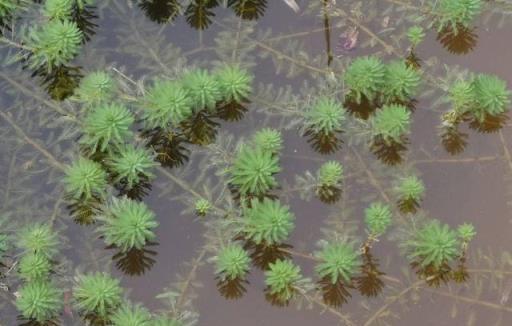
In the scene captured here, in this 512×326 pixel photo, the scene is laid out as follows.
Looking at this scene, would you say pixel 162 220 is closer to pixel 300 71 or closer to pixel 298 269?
pixel 298 269

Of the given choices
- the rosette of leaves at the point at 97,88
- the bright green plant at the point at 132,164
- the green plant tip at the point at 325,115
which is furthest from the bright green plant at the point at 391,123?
the rosette of leaves at the point at 97,88

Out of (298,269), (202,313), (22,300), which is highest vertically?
(298,269)

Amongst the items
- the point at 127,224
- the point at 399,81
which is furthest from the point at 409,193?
the point at 127,224

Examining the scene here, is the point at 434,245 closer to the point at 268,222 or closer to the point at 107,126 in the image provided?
the point at 268,222

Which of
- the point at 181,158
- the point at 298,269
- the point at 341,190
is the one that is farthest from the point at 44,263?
the point at 341,190

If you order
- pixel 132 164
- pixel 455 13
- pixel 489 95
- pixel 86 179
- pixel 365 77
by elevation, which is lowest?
pixel 86 179

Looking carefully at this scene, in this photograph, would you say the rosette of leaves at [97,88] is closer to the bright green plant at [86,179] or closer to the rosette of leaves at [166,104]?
the rosette of leaves at [166,104]
